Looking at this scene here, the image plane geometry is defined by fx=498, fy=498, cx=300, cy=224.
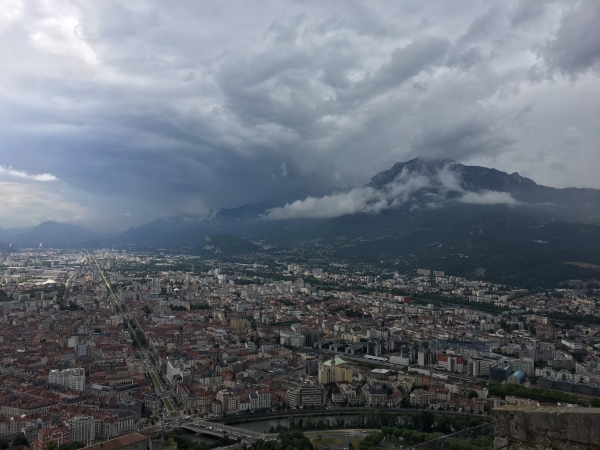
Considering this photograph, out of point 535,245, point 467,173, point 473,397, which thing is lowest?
point 473,397

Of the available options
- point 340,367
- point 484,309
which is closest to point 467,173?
point 484,309

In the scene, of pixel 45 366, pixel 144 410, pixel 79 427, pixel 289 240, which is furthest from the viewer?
pixel 289 240

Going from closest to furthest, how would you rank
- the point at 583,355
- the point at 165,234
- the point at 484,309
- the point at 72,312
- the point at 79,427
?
the point at 79,427
the point at 583,355
the point at 72,312
the point at 484,309
the point at 165,234

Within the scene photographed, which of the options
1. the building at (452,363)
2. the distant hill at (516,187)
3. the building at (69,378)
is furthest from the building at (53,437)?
the distant hill at (516,187)

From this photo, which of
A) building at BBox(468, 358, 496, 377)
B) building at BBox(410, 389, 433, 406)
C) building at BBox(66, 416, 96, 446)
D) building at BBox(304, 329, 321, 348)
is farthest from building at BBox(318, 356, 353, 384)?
building at BBox(66, 416, 96, 446)

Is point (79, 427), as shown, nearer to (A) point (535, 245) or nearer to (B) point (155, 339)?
(B) point (155, 339)
